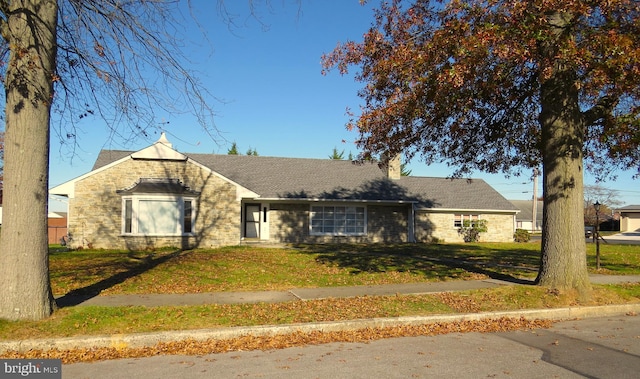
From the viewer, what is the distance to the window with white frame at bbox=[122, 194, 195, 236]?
824 inches

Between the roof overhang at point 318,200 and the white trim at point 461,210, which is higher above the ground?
the roof overhang at point 318,200

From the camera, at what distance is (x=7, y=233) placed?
7.28 meters

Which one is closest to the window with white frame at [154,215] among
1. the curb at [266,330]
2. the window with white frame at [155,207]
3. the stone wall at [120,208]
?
the window with white frame at [155,207]

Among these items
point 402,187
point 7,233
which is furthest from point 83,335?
point 402,187

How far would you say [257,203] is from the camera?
26.1 meters

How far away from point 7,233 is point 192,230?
14230mm

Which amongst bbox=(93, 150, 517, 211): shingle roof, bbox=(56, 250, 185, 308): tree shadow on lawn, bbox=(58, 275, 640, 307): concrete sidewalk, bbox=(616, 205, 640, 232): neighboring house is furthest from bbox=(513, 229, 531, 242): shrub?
bbox=(616, 205, 640, 232): neighboring house

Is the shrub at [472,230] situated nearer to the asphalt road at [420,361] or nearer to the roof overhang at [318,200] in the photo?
the roof overhang at [318,200]

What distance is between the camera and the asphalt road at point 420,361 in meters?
5.88

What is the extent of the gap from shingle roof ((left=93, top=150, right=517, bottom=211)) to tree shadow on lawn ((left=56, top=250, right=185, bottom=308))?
10718mm

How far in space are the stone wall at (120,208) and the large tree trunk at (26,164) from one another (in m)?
13.9

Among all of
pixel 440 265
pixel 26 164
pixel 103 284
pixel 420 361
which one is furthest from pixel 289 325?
pixel 440 265

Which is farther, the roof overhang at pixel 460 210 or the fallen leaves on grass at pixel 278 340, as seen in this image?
the roof overhang at pixel 460 210

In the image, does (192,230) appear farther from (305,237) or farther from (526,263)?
Result: (526,263)
